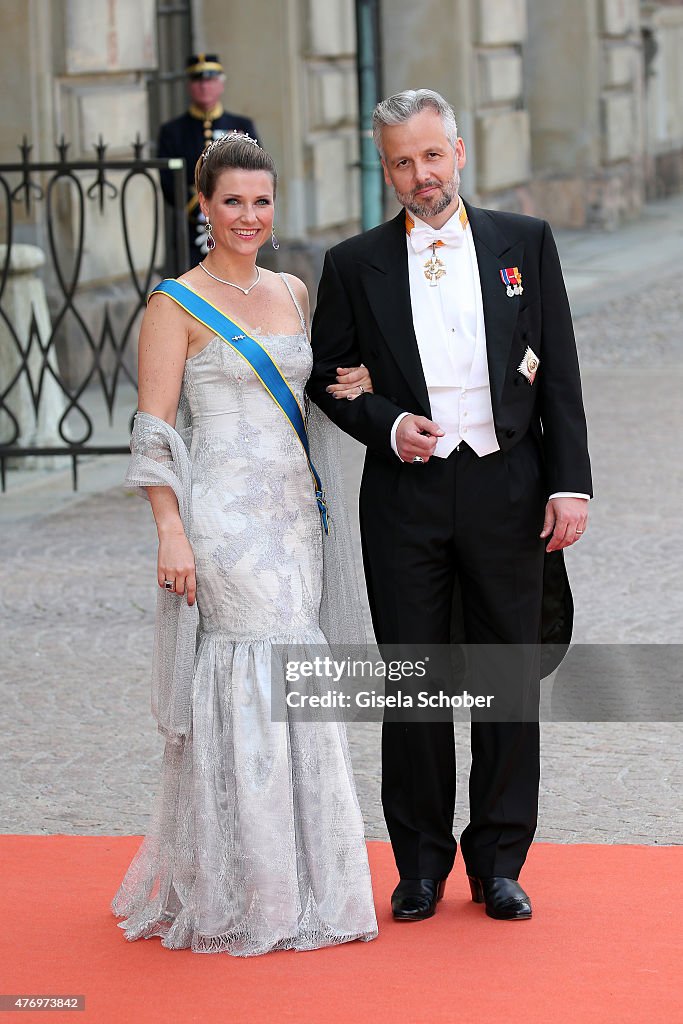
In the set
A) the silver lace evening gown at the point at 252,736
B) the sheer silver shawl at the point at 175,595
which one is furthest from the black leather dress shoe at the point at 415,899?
the sheer silver shawl at the point at 175,595

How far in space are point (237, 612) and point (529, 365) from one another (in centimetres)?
85

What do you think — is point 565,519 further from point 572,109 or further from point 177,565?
point 572,109

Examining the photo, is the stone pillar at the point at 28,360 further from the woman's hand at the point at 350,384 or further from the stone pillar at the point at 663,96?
the stone pillar at the point at 663,96

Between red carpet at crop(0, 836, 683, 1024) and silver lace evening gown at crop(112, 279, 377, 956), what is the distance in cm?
10

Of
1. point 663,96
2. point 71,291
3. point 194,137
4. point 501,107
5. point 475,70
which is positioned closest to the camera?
point 71,291

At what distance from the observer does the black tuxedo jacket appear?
154 inches

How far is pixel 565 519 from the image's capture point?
3.95 metres

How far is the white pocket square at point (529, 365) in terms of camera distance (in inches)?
155

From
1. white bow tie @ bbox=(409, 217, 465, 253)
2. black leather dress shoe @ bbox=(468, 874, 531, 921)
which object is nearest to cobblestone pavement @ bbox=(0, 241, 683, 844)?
black leather dress shoe @ bbox=(468, 874, 531, 921)

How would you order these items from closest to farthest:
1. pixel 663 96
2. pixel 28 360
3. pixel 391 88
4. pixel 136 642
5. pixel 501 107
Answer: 1. pixel 136 642
2. pixel 28 360
3. pixel 391 88
4. pixel 501 107
5. pixel 663 96

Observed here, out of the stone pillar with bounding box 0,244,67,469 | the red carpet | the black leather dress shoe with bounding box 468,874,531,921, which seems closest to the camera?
the red carpet

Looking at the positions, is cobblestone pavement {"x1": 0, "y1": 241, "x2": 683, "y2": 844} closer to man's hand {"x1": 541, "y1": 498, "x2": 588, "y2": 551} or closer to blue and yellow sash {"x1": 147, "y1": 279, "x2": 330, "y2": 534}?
man's hand {"x1": 541, "y1": 498, "x2": 588, "y2": 551}

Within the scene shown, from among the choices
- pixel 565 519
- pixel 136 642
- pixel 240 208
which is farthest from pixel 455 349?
pixel 136 642

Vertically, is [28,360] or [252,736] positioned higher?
[28,360]
